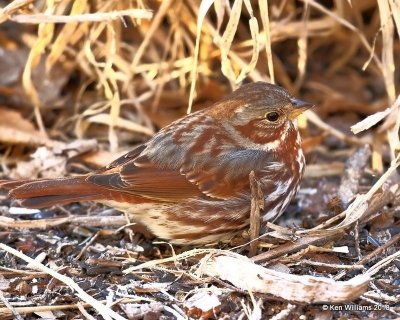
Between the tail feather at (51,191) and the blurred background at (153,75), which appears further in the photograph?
the blurred background at (153,75)

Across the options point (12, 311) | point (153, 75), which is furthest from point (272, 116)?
point (12, 311)

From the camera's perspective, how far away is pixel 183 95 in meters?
6.31

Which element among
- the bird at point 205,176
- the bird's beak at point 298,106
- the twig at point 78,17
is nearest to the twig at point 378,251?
the bird at point 205,176

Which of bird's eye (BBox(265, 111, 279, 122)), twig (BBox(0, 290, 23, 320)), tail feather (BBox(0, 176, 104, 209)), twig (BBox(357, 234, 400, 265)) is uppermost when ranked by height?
bird's eye (BBox(265, 111, 279, 122))

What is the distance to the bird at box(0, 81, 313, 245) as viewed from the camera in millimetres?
4488

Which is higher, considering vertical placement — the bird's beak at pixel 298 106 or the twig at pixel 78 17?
the twig at pixel 78 17

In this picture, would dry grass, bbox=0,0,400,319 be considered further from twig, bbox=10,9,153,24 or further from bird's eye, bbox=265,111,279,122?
bird's eye, bbox=265,111,279,122

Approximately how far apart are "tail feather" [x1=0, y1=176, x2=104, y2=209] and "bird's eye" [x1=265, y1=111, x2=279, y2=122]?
1026 mm

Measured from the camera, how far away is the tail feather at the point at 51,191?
4.39 meters

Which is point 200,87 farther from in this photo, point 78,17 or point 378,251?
point 378,251
